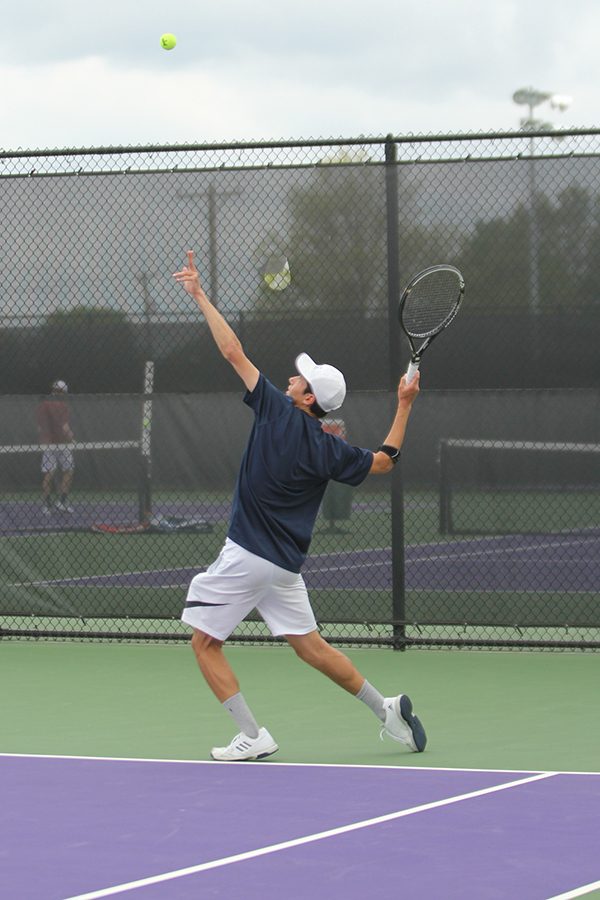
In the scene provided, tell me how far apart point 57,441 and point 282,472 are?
385 cm

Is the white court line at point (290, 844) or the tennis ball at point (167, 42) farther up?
the tennis ball at point (167, 42)

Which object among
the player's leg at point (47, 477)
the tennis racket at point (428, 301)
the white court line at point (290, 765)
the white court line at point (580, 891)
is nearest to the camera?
the white court line at point (580, 891)

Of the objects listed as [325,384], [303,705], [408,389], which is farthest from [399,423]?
[303,705]

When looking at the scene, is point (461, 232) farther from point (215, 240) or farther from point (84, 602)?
point (84, 602)

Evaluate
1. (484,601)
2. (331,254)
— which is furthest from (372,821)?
(331,254)

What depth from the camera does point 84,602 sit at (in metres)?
10.7

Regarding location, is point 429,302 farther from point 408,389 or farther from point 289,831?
point 289,831

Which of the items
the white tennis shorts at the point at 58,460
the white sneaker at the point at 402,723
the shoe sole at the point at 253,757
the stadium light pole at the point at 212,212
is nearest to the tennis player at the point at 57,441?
the white tennis shorts at the point at 58,460

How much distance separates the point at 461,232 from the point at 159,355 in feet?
6.27

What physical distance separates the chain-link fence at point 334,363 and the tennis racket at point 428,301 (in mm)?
1969

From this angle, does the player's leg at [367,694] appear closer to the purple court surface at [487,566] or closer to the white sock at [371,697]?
the white sock at [371,697]

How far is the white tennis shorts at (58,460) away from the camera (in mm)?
10570

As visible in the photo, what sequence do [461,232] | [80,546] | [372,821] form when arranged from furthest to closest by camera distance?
[80,546] < [461,232] < [372,821]

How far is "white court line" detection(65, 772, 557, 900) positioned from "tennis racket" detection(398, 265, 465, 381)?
2.08 meters
